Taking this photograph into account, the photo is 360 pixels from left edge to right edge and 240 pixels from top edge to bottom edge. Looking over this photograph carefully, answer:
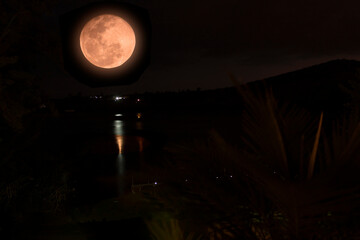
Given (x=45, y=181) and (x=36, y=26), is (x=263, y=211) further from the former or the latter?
(x=45, y=181)

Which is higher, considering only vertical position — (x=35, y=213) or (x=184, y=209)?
(x=35, y=213)

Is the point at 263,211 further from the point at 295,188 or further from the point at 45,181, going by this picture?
the point at 45,181

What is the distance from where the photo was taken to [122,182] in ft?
54.7

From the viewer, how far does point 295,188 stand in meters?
1.04

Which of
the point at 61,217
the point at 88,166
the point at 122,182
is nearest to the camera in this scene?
the point at 61,217

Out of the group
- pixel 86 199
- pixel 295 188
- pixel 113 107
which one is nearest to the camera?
pixel 295 188

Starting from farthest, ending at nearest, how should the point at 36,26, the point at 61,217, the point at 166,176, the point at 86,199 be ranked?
1. the point at 86,199
2. the point at 61,217
3. the point at 36,26
4. the point at 166,176

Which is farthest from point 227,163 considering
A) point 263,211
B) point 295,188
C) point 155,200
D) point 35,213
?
point 35,213

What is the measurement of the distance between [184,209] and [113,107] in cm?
104

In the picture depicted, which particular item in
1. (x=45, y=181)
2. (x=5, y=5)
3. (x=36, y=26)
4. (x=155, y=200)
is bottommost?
(x=155, y=200)

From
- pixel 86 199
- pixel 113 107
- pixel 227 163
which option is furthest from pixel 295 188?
pixel 86 199

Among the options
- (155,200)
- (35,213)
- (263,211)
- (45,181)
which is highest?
(45,181)

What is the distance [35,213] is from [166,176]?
7.13 meters

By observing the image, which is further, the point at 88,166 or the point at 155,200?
the point at 88,166
